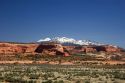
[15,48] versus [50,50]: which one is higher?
[15,48]

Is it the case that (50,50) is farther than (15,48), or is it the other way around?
(15,48)

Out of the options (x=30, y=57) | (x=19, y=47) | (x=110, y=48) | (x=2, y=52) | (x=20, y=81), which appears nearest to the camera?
(x=20, y=81)

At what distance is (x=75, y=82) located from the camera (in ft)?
105

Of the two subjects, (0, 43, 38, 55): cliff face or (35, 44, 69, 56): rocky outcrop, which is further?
(35, 44, 69, 56): rocky outcrop

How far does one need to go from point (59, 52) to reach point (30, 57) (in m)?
16.0

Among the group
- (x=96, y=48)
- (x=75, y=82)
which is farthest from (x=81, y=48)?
(x=75, y=82)

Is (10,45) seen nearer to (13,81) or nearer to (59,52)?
(59,52)

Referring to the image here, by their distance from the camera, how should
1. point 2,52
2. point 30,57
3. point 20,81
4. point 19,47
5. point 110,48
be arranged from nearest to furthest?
point 20,81 < point 30,57 < point 2,52 < point 19,47 < point 110,48

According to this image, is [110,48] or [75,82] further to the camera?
[110,48]

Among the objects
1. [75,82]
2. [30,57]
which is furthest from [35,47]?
[75,82]

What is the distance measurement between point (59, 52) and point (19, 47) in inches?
579

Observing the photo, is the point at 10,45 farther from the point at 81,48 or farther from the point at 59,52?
the point at 81,48

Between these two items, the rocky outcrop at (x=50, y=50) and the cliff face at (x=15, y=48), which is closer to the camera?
the cliff face at (x=15, y=48)

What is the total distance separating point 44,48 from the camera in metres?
117
